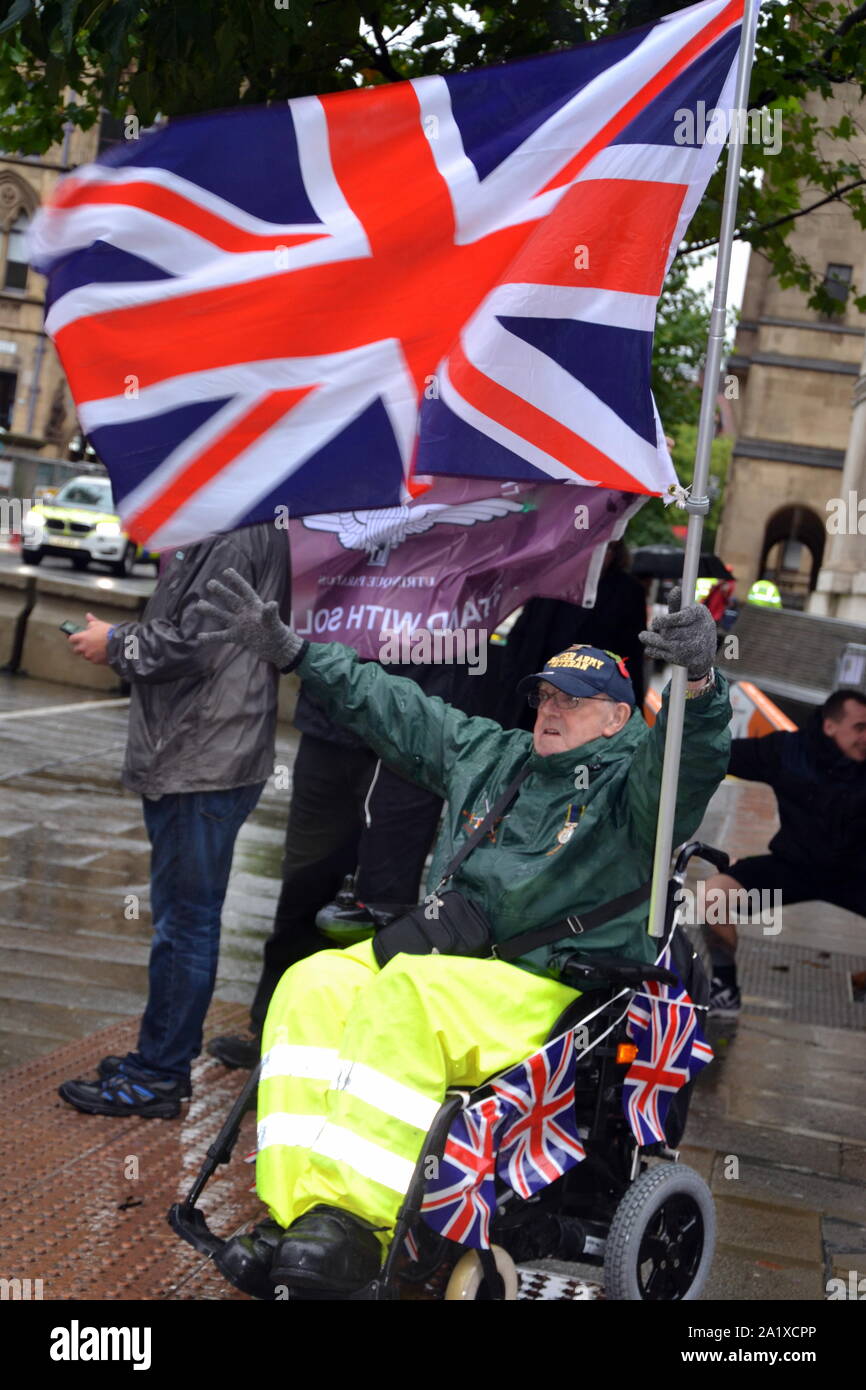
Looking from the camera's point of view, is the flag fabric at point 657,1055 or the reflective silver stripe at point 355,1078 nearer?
the reflective silver stripe at point 355,1078

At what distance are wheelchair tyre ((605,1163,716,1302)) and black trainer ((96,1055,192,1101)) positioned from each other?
1737 mm

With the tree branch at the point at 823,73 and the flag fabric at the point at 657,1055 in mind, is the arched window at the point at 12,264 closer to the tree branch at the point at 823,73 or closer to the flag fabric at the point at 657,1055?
the tree branch at the point at 823,73

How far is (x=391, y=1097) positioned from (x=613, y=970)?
595mm

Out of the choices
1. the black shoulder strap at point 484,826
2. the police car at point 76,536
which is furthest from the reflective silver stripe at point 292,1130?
the police car at point 76,536

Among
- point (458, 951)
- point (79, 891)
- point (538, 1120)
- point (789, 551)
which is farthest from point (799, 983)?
point (789, 551)

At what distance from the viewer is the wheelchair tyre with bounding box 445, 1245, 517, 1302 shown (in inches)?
143

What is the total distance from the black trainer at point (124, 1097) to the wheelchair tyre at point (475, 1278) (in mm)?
1609

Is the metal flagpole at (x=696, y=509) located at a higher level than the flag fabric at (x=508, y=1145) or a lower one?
higher

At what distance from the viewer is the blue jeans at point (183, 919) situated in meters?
5.17

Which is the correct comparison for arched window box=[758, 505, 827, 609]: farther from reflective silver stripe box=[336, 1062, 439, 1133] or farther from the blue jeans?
reflective silver stripe box=[336, 1062, 439, 1133]

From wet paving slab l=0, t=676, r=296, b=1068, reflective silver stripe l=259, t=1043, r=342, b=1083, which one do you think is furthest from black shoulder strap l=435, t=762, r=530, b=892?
wet paving slab l=0, t=676, r=296, b=1068

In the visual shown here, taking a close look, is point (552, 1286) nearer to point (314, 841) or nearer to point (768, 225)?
point (314, 841)

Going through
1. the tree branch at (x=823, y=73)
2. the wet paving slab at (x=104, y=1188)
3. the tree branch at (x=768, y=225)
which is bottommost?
the wet paving slab at (x=104, y=1188)

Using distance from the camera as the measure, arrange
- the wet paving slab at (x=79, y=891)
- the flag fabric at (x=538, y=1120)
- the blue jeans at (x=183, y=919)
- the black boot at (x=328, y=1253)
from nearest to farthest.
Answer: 1. the black boot at (x=328, y=1253)
2. the flag fabric at (x=538, y=1120)
3. the blue jeans at (x=183, y=919)
4. the wet paving slab at (x=79, y=891)
